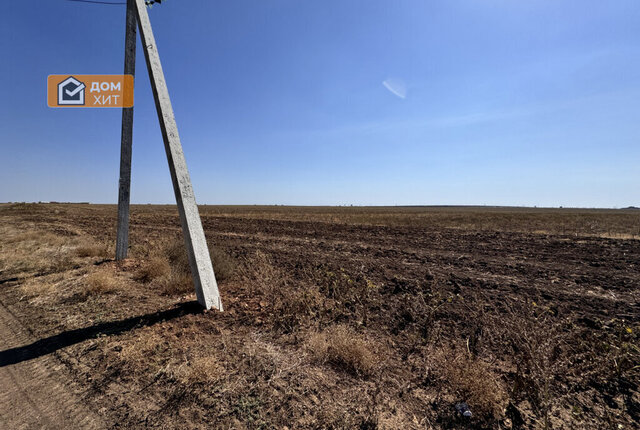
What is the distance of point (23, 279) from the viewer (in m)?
5.93

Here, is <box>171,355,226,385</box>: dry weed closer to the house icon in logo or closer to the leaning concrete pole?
the leaning concrete pole

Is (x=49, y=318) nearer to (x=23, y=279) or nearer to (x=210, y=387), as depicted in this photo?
(x=23, y=279)

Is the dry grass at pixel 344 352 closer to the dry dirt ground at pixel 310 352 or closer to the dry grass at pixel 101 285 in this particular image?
the dry dirt ground at pixel 310 352

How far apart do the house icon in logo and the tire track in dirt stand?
7.31m

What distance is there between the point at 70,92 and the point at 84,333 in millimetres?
7199

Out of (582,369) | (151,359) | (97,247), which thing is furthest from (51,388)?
(97,247)

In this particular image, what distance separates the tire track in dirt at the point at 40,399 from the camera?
7.22 ft

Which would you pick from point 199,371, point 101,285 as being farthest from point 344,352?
point 101,285

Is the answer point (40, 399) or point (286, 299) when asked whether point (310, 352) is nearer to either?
point (286, 299)

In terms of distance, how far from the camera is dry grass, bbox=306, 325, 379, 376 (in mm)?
2912

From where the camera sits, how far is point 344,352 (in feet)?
10.1

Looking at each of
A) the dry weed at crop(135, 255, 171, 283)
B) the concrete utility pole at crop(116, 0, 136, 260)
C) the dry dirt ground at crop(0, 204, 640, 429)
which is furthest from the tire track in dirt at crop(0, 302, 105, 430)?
the concrete utility pole at crop(116, 0, 136, 260)

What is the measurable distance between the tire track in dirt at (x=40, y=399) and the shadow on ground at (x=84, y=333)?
18 cm

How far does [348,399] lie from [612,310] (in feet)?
18.7
